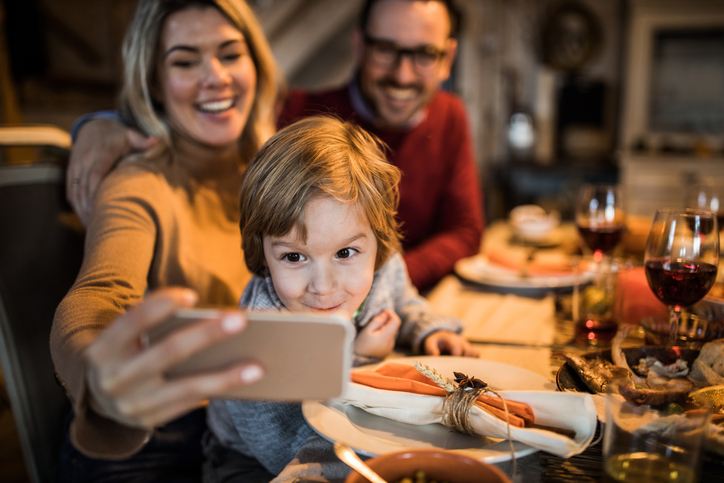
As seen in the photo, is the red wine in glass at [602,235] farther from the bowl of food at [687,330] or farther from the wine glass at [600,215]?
the bowl of food at [687,330]

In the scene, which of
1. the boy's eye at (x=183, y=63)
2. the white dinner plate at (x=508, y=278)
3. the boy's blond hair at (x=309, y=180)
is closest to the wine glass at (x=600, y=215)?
the white dinner plate at (x=508, y=278)

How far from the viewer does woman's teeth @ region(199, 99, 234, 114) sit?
124 centimetres

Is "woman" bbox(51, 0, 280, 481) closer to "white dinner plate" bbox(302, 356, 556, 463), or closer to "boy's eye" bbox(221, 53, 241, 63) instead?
"boy's eye" bbox(221, 53, 241, 63)

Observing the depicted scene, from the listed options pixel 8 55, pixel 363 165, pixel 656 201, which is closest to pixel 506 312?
pixel 363 165

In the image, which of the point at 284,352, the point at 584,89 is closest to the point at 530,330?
the point at 284,352

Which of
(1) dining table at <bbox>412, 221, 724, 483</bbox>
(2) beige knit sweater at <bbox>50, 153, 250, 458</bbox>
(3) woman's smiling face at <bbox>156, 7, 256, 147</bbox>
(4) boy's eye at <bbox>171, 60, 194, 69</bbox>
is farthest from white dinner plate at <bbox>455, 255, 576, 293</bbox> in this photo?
(4) boy's eye at <bbox>171, 60, 194, 69</bbox>

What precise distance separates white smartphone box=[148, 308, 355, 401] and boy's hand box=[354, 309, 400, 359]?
1.43 feet

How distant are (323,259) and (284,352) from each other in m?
0.36

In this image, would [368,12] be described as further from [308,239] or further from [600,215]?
[308,239]

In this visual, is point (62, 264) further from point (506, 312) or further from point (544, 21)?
point (544, 21)

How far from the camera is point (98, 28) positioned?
3.01 m

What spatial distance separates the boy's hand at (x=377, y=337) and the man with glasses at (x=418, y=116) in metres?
0.51

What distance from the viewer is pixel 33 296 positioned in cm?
112

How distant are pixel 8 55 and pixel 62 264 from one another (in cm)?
180
